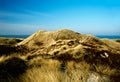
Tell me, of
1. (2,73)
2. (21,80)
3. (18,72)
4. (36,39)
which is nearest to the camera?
(21,80)

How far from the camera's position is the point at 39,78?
5.13 metres

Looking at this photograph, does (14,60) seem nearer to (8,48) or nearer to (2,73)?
(2,73)

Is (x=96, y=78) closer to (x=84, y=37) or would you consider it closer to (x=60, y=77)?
(x=60, y=77)

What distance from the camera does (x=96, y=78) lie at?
4.98m

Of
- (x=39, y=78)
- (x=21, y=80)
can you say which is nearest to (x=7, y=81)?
(x=21, y=80)

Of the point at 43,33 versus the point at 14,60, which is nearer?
the point at 14,60

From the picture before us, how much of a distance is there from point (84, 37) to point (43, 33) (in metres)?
4.24

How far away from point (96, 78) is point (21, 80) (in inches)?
76.7

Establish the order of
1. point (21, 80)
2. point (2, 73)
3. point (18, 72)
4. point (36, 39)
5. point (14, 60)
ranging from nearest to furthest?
point (21, 80) → point (2, 73) → point (18, 72) → point (14, 60) → point (36, 39)

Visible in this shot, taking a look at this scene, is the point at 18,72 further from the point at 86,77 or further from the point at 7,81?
the point at 86,77

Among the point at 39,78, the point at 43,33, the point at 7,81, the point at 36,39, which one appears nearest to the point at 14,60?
the point at 7,81

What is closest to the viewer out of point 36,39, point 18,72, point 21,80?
point 21,80

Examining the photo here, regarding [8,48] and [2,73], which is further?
Result: [8,48]

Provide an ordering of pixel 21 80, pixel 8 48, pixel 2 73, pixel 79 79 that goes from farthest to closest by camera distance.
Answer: pixel 8 48 → pixel 2 73 → pixel 21 80 → pixel 79 79
